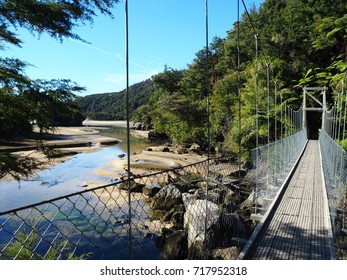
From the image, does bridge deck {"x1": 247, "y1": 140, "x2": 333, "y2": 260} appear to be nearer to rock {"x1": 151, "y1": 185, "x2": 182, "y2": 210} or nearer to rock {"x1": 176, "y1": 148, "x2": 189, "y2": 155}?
rock {"x1": 151, "y1": 185, "x2": 182, "y2": 210}

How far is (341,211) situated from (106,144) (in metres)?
20.5

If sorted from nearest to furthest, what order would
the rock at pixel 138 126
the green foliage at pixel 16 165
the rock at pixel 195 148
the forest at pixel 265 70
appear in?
the green foliage at pixel 16 165 → the forest at pixel 265 70 → the rock at pixel 195 148 → the rock at pixel 138 126

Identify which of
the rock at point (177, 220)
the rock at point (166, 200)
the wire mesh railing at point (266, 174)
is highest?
the wire mesh railing at point (266, 174)

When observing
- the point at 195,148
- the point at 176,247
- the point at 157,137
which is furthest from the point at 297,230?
the point at 157,137

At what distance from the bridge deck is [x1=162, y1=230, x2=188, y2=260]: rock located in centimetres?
143

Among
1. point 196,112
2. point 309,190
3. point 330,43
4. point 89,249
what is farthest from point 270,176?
point 330,43

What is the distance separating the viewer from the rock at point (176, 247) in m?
3.82

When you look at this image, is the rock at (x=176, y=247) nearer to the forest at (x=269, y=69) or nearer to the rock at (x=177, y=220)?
the rock at (x=177, y=220)

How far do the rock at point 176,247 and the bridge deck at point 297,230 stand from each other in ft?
4.68

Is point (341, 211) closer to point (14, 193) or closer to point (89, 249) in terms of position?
point (89, 249)

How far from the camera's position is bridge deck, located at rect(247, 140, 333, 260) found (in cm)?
221

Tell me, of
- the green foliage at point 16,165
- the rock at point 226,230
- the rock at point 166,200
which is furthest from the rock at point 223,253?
the rock at point 166,200

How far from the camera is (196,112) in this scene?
17.0 meters

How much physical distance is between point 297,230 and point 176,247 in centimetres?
185
